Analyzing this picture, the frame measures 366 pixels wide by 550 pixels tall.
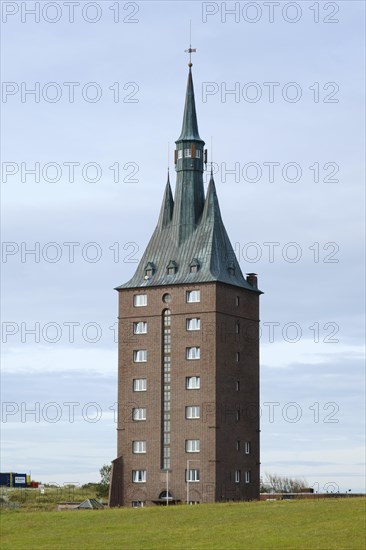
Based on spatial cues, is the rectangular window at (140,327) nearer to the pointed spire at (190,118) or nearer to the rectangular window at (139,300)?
the rectangular window at (139,300)

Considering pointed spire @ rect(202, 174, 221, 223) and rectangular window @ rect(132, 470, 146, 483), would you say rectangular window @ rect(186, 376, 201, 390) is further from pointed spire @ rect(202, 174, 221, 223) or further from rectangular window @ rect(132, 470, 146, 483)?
pointed spire @ rect(202, 174, 221, 223)

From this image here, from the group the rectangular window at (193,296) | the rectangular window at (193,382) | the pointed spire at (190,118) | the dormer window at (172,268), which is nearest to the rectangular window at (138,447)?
the rectangular window at (193,382)

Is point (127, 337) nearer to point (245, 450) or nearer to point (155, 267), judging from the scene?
point (155, 267)

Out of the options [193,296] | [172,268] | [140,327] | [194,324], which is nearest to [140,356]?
[140,327]

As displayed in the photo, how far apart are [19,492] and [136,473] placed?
2081 centimetres

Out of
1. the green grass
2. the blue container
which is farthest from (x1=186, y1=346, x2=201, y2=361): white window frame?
the blue container

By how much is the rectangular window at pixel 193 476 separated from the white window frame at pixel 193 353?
9.33 meters

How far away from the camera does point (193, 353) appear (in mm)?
107438

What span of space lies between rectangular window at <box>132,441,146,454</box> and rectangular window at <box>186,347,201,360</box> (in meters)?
8.49

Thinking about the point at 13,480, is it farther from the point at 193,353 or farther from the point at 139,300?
the point at 193,353

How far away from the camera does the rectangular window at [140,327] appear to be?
110194mm

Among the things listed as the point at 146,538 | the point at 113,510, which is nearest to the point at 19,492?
the point at 113,510

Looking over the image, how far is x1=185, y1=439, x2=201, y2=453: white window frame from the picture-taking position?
106m

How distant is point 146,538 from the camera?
7138cm
